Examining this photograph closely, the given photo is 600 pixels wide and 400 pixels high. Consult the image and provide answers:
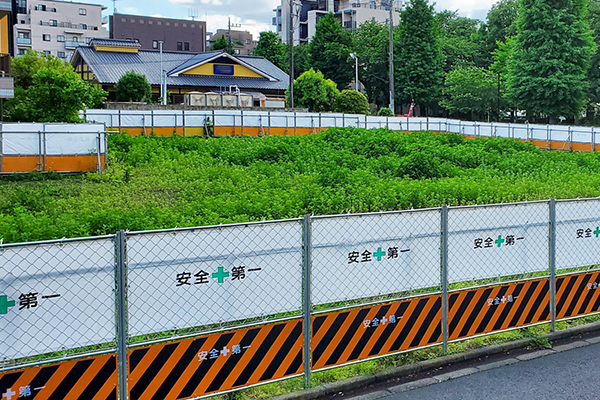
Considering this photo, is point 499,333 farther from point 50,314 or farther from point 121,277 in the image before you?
point 50,314

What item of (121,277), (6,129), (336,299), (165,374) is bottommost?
(165,374)

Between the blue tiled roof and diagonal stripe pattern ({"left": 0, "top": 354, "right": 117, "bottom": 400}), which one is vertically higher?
the blue tiled roof

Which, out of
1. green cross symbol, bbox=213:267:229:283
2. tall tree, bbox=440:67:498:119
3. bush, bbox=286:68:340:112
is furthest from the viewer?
tall tree, bbox=440:67:498:119

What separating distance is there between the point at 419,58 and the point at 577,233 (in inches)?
2494

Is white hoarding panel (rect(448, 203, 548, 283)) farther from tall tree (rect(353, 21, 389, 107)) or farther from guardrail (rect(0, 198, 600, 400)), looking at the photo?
tall tree (rect(353, 21, 389, 107))

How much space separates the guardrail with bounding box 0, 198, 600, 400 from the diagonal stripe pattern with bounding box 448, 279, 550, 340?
2cm

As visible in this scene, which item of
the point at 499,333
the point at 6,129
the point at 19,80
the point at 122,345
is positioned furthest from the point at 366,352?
the point at 19,80

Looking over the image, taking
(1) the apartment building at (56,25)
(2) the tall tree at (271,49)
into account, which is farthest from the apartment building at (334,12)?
(1) the apartment building at (56,25)

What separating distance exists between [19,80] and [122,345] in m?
42.1

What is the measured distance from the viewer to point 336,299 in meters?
6.95

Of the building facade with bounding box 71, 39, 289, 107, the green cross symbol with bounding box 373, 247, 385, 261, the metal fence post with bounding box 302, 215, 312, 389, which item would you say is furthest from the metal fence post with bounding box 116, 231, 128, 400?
the building facade with bounding box 71, 39, 289, 107

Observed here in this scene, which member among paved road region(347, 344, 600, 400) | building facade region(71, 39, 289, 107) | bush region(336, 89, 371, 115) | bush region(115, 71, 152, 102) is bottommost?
paved road region(347, 344, 600, 400)

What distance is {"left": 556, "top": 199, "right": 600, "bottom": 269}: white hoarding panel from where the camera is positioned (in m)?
8.45

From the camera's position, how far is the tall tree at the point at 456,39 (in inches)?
2972
